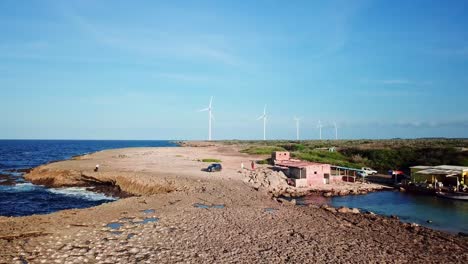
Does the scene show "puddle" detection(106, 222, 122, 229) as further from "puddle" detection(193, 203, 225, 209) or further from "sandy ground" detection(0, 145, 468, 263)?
"puddle" detection(193, 203, 225, 209)

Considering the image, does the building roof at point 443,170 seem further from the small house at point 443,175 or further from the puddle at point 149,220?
the puddle at point 149,220

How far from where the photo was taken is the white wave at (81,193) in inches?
1660

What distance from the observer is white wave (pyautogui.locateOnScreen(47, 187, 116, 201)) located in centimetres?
4215

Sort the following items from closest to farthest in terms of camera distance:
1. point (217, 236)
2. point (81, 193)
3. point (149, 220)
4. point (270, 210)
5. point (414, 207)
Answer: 1. point (217, 236)
2. point (149, 220)
3. point (270, 210)
4. point (414, 207)
5. point (81, 193)

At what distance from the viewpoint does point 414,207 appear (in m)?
41.5

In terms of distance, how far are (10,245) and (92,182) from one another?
3316cm

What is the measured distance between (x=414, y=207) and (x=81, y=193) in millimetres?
41369

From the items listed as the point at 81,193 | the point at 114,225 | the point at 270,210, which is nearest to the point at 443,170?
the point at 270,210

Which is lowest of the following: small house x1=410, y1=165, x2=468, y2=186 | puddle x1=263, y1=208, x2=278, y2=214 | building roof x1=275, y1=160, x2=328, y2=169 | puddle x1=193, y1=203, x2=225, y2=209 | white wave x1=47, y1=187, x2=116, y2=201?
white wave x1=47, y1=187, x2=116, y2=201

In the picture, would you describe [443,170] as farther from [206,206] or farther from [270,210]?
[206,206]

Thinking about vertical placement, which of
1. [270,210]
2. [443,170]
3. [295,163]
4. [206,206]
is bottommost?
[270,210]

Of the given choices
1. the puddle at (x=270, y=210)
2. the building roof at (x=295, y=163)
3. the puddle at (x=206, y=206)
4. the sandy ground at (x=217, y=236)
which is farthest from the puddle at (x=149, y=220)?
the building roof at (x=295, y=163)

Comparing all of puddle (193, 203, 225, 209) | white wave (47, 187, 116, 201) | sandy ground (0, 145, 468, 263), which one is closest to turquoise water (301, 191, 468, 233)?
sandy ground (0, 145, 468, 263)

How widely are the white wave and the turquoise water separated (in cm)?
2451
